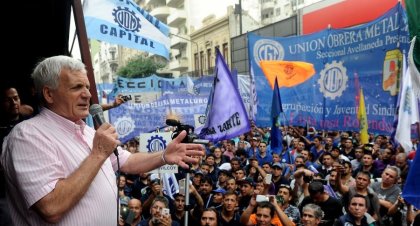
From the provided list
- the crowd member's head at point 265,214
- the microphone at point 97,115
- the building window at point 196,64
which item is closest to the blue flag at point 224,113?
the crowd member's head at point 265,214

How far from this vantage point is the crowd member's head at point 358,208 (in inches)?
166

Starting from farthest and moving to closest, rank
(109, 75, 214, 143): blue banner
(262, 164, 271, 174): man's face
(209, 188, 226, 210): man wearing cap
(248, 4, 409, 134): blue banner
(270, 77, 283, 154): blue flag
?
(109, 75, 214, 143): blue banner → (270, 77, 283, 154): blue flag → (262, 164, 271, 174): man's face → (248, 4, 409, 134): blue banner → (209, 188, 226, 210): man wearing cap

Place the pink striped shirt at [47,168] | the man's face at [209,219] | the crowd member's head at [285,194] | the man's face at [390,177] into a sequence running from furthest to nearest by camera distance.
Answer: the man's face at [390,177], the crowd member's head at [285,194], the man's face at [209,219], the pink striped shirt at [47,168]

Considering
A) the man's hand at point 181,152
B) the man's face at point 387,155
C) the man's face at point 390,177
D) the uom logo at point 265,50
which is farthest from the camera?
the uom logo at point 265,50

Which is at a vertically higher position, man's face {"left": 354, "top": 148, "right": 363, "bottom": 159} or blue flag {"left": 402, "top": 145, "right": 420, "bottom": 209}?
blue flag {"left": 402, "top": 145, "right": 420, "bottom": 209}

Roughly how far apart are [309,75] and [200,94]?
10.8 feet

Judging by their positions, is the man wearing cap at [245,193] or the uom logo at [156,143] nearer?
the man wearing cap at [245,193]

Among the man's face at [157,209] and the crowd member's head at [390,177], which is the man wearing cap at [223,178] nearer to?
the man's face at [157,209]

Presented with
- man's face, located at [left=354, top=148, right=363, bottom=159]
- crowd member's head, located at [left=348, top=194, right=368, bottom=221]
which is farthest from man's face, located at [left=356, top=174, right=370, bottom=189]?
man's face, located at [left=354, top=148, right=363, bottom=159]

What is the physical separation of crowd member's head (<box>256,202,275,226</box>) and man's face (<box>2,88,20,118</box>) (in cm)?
252

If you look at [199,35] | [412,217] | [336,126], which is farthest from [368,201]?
[199,35]

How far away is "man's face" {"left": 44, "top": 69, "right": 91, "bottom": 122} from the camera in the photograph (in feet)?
4.83

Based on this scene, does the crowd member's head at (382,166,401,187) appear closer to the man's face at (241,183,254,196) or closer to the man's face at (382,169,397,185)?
the man's face at (382,169,397,185)

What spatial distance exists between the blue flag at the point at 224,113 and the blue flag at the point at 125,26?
1.57 meters
